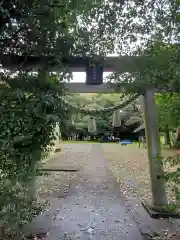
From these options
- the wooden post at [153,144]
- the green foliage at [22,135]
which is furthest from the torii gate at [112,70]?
the green foliage at [22,135]

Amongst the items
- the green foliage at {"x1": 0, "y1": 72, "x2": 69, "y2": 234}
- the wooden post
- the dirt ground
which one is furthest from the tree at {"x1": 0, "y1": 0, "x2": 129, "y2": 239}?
the wooden post

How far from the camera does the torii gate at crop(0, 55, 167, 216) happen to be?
2682 millimetres

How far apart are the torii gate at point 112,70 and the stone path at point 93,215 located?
2.46ft

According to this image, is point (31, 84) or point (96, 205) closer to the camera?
point (31, 84)

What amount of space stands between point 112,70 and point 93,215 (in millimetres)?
2303

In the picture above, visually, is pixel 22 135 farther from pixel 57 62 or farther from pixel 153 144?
pixel 153 144

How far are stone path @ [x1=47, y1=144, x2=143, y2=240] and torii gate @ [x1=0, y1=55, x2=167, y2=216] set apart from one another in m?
0.75

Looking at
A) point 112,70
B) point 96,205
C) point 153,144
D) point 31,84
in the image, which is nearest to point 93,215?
point 96,205

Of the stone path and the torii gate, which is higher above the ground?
the torii gate

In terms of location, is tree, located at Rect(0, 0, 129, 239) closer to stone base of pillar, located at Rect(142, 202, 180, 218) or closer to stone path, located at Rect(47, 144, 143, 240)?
stone path, located at Rect(47, 144, 143, 240)

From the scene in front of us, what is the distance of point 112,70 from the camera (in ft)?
10.8

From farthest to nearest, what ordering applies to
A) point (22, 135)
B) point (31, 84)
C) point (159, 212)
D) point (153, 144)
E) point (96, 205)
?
point (96, 205) < point (153, 144) < point (159, 212) < point (31, 84) < point (22, 135)

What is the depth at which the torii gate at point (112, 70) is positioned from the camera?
2.68 m

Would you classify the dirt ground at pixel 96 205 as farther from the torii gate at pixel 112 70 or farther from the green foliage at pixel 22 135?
the green foliage at pixel 22 135
